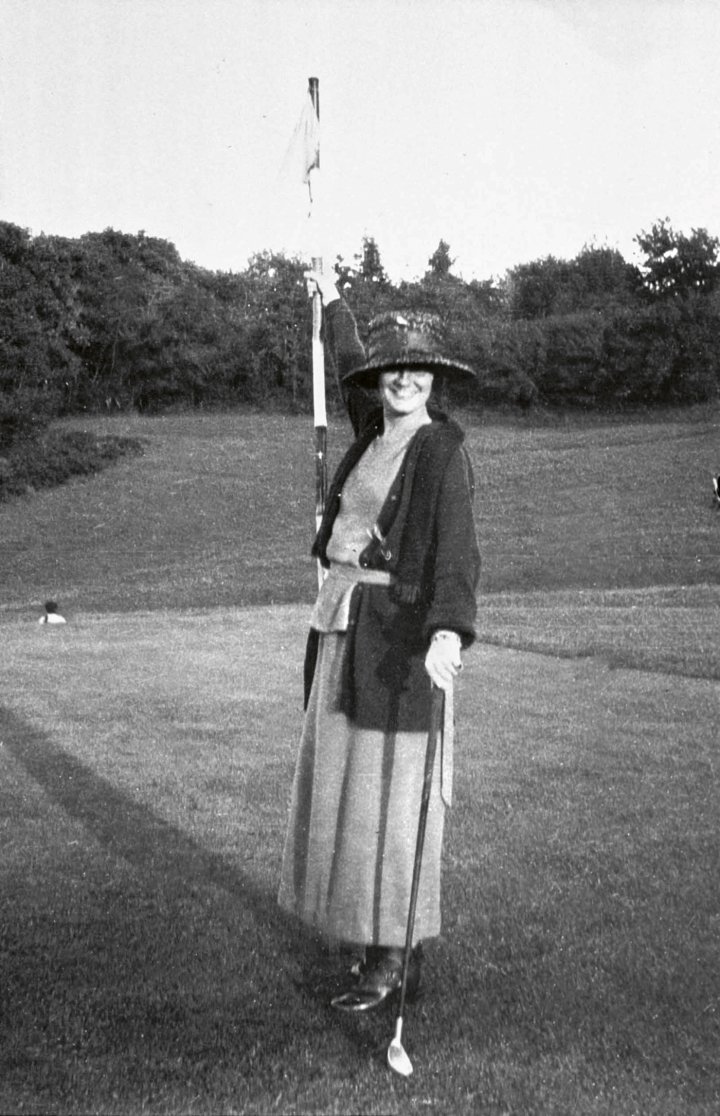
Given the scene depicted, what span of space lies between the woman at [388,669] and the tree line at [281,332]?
38.6 m

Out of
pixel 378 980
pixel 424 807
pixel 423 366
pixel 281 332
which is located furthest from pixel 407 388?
pixel 281 332

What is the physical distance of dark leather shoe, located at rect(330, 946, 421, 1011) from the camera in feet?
13.9

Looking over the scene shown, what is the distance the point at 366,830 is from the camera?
4.34m

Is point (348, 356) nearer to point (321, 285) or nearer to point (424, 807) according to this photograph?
point (321, 285)

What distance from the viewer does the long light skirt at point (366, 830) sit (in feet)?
14.2

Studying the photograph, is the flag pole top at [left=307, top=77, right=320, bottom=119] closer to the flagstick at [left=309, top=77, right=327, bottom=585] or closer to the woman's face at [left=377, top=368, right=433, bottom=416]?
the flagstick at [left=309, top=77, right=327, bottom=585]

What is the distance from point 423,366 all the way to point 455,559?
70cm

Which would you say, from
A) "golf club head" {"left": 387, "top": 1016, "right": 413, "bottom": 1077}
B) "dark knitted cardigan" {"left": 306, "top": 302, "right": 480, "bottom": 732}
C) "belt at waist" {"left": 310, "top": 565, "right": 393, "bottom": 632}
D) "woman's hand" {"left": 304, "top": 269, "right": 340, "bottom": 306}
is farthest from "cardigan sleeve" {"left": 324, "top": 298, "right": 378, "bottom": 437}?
"golf club head" {"left": 387, "top": 1016, "right": 413, "bottom": 1077}

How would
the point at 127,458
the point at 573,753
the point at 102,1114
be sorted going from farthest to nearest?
1. the point at 127,458
2. the point at 573,753
3. the point at 102,1114

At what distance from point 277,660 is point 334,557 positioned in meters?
8.78

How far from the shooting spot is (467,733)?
9.30 m

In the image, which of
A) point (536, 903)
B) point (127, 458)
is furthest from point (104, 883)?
point (127, 458)

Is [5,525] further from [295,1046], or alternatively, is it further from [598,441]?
[295,1046]

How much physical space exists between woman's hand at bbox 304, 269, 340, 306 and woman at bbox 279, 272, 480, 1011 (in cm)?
110
